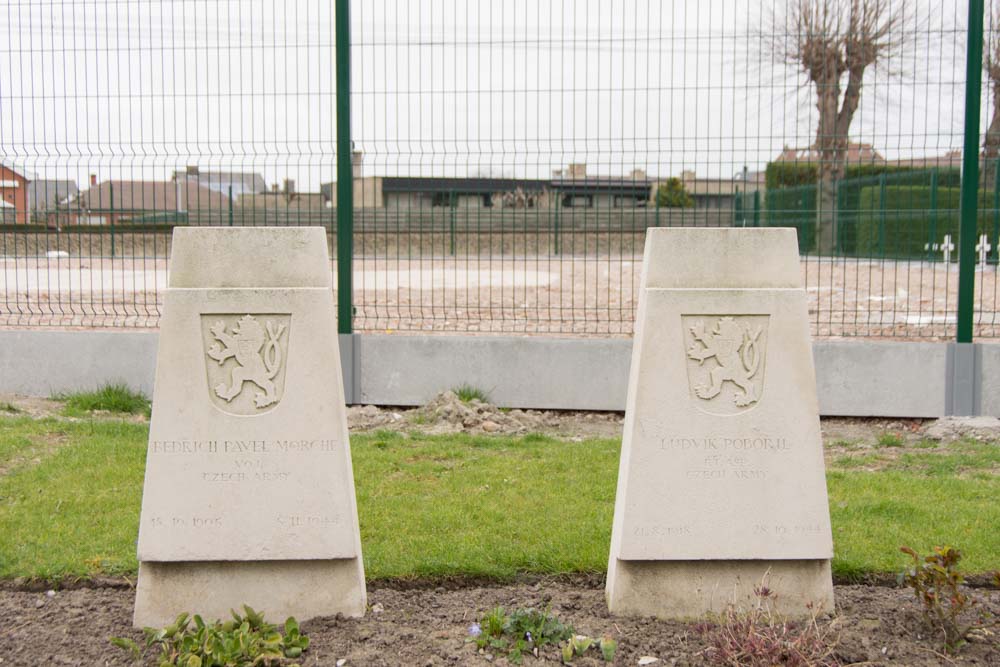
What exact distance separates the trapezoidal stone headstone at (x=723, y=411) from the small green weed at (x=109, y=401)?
5125 millimetres

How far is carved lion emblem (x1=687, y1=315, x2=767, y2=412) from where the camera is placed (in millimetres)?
3666

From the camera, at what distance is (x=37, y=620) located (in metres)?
3.77

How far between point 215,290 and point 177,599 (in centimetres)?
117

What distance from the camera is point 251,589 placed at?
3.72 m

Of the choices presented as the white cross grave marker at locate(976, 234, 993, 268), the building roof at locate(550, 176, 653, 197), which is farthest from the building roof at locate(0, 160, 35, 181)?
the white cross grave marker at locate(976, 234, 993, 268)

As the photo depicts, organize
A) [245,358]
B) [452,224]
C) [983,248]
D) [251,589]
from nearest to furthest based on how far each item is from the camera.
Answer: [245,358] → [251,589] → [452,224] → [983,248]

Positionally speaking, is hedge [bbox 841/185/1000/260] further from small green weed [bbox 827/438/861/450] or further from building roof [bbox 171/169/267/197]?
building roof [bbox 171/169/267/197]

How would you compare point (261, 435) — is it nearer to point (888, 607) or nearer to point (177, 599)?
point (177, 599)

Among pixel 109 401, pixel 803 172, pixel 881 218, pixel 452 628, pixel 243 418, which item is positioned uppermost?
pixel 803 172

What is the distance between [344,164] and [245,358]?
4261 millimetres

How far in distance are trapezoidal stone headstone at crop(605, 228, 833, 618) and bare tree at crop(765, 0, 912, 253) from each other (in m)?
4.17

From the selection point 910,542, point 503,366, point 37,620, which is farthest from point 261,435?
point 503,366

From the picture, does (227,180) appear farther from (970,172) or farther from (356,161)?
(970,172)

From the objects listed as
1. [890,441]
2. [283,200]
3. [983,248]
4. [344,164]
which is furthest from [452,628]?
[983,248]
